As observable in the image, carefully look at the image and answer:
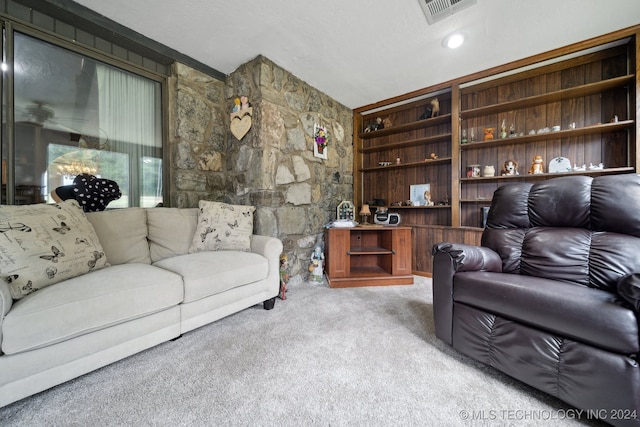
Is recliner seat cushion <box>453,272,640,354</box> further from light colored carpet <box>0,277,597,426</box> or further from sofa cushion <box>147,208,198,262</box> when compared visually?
sofa cushion <box>147,208,198,262</box>

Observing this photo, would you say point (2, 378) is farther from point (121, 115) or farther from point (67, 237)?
point (121, 115)

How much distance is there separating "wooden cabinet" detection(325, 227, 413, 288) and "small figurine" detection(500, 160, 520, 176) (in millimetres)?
1331

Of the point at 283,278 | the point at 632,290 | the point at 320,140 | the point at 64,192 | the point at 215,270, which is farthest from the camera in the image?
the point at 320,140

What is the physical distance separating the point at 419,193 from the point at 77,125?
3.73m

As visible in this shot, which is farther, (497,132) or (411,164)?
(411,164)

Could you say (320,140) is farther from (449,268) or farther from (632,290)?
(632,290)

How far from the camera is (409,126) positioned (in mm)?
3252

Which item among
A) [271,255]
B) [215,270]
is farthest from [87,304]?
[271,255]

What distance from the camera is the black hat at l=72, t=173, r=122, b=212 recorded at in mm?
1689

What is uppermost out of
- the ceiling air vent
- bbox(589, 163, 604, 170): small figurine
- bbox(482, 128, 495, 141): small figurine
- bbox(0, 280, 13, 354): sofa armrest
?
the ceiling air vent

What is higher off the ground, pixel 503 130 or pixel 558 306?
pixel 503 130

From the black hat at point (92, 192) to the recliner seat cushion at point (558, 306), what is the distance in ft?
8.47

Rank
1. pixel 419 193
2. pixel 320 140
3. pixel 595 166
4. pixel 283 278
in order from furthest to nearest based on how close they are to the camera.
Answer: pixel 419 193, pixel 320 140, pixel 595 166, pixel 283 278

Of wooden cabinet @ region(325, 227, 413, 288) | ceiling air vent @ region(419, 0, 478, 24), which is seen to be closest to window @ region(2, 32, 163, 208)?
wooden cabinet @ region(325, 227, 413, 288)
